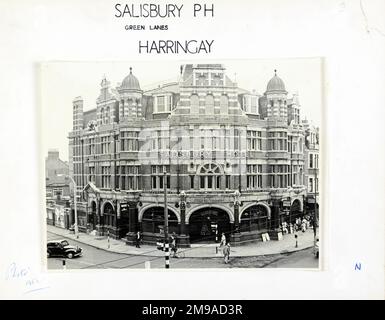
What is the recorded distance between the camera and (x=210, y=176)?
1.37m

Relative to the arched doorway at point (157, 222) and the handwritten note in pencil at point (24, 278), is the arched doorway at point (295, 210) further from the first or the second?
the handwritten note in pencil at point (24, 278)

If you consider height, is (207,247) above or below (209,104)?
below

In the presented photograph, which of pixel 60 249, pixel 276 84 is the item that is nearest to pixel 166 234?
pixel 60 249

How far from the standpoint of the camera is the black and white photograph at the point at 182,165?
1.35m

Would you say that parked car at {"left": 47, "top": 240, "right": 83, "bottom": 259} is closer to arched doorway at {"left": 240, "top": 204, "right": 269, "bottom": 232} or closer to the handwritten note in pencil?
the handwritten note in pencil

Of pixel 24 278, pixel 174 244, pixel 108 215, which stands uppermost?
pixel 108 215

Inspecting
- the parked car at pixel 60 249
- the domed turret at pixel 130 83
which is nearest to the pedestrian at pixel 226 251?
the parked car at pixel 60 249

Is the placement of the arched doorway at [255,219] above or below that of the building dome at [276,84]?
below

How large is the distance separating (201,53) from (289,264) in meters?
0.78

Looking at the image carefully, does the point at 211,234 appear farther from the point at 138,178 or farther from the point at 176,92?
the point at 176,92

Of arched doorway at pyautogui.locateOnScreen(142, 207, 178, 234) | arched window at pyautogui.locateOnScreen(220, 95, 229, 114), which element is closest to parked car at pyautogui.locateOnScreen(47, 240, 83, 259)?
arched doorway at pyautogui.locateOnScreen(142, 207, 178, 234)

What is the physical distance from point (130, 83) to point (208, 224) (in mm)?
551

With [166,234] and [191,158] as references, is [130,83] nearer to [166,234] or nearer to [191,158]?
[191,158]
